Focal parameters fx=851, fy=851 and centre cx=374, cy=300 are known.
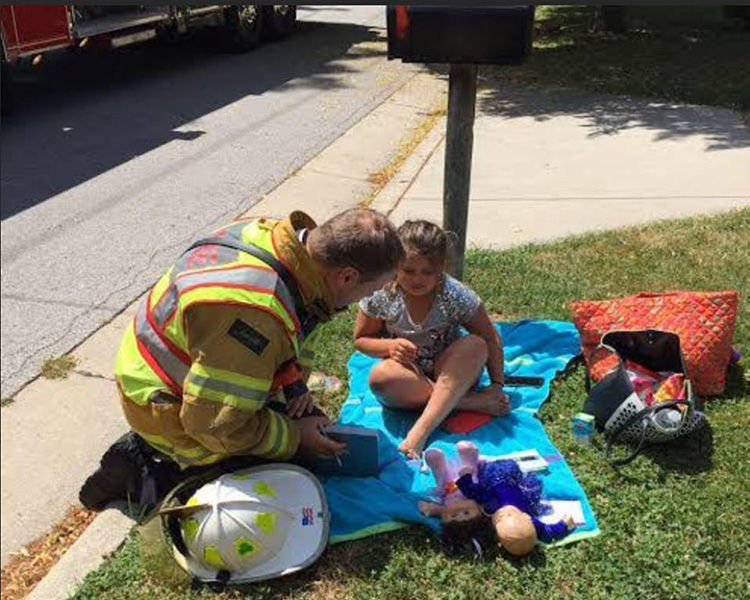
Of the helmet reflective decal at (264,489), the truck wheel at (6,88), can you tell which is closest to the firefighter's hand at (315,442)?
the helmet reflective decal at (264,489)

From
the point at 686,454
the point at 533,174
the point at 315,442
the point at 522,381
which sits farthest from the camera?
the point at 533,174

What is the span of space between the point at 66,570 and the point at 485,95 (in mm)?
7995

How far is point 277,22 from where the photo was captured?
505 inches

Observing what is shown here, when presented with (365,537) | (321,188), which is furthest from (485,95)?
(365,537)

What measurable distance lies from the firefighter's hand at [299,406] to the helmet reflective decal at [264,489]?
369 millimetres

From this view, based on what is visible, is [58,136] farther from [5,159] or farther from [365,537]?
[365,537]

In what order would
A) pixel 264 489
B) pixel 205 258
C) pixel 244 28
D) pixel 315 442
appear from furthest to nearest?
pixel 244 28
pixel 315 442
pixel 264 489
pixel 205 258

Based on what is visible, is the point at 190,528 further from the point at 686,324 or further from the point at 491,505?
the point at 686,324

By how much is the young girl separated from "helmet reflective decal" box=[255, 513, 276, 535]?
75cm

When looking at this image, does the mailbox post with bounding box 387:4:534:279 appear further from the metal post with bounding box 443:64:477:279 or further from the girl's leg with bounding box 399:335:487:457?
the girl's leg with bounding box 399:335:487:457

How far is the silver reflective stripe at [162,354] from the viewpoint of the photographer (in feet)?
8.05

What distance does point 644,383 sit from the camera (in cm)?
324

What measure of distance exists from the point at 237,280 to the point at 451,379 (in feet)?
3.89

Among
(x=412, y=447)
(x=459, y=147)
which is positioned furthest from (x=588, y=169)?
(x=412, y=447)
